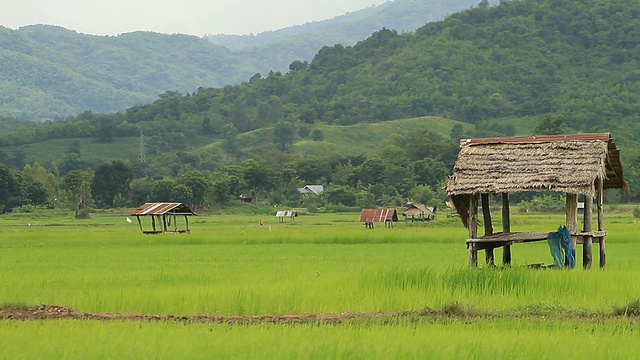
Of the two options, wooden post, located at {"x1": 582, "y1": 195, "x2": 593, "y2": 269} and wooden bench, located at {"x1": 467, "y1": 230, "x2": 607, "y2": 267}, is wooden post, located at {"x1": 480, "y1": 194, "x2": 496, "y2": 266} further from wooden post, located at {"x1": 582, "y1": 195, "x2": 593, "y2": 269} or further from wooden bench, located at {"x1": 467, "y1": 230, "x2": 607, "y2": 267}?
wooden post, located at {"x1": 582, "y1": 195, "x2": 593, "y2": 269}

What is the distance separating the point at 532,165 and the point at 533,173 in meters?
0.22

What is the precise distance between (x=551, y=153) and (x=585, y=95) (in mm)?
135436

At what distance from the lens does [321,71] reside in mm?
185750

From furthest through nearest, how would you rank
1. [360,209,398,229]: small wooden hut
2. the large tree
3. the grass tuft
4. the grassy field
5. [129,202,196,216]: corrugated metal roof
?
1. the large tree
2. [360,209,398,229]: small wooden hut
3. [129,202,196,216]: corrugated metal roof
4. the grass tuft
5. the grassy field

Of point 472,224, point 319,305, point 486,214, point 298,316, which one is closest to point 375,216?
point 486,214

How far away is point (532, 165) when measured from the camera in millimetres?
19156

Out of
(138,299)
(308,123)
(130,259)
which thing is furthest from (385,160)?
(138,299)

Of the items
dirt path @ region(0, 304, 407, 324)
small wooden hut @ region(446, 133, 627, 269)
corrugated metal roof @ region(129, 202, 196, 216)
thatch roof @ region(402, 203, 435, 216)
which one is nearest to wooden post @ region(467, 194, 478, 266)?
small wooden hut @ region(446, 133, 627, 269)

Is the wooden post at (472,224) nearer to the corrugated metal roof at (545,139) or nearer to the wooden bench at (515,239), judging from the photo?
the wooden bench at (515,239)

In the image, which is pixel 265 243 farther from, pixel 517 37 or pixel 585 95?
pixel 517 37

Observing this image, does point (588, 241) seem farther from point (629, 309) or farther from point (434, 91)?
point (434, 91)

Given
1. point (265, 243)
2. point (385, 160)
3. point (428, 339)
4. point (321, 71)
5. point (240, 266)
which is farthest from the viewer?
point (321, 71)

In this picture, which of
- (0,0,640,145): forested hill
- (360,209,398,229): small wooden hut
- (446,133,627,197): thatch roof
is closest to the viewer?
(446,133,627,197): thatch roof

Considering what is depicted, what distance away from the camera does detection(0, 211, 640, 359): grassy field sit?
9.62 metres
